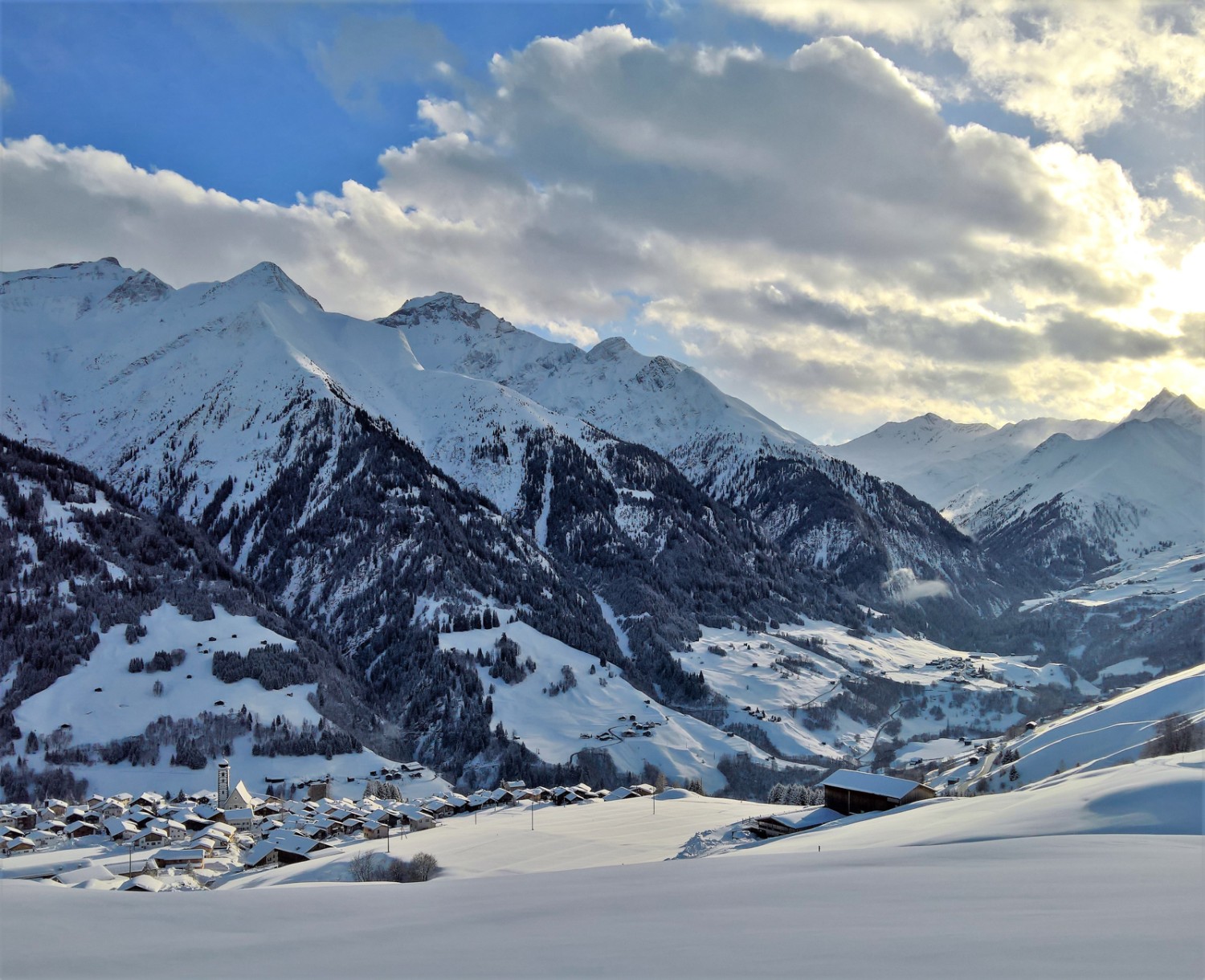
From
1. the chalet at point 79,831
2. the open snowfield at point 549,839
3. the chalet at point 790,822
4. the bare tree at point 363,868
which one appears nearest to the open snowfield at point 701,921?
the open snowfield at point 549,839

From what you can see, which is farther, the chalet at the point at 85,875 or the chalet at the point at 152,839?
the chalet at the point at 152,839

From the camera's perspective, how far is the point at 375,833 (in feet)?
289

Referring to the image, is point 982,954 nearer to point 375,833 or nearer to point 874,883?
point 874,883

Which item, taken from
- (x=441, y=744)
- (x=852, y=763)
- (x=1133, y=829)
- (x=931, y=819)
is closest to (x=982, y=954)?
(x=1133, y=829)

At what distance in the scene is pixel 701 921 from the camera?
579 inches

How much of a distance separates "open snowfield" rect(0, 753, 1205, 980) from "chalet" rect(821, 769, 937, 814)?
52863 mm

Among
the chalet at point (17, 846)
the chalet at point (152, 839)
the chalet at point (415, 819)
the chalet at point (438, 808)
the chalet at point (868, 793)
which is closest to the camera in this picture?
the chalet at point (868, 793)

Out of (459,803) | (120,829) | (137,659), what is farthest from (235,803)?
(137,659)

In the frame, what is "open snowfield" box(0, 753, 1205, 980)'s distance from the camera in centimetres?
1201

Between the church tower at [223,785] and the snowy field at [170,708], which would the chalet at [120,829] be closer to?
the church tower at [223,785]

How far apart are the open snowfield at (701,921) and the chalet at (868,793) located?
2081 inches

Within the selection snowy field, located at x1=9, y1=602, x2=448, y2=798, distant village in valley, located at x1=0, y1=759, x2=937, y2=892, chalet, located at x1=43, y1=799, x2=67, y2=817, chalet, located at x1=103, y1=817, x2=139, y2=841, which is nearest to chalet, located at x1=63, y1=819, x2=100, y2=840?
distant village in valley, located at x1=0, y1=759, x2=937, y2=892

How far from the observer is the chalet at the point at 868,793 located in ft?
241

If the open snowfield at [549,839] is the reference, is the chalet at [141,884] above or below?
above
